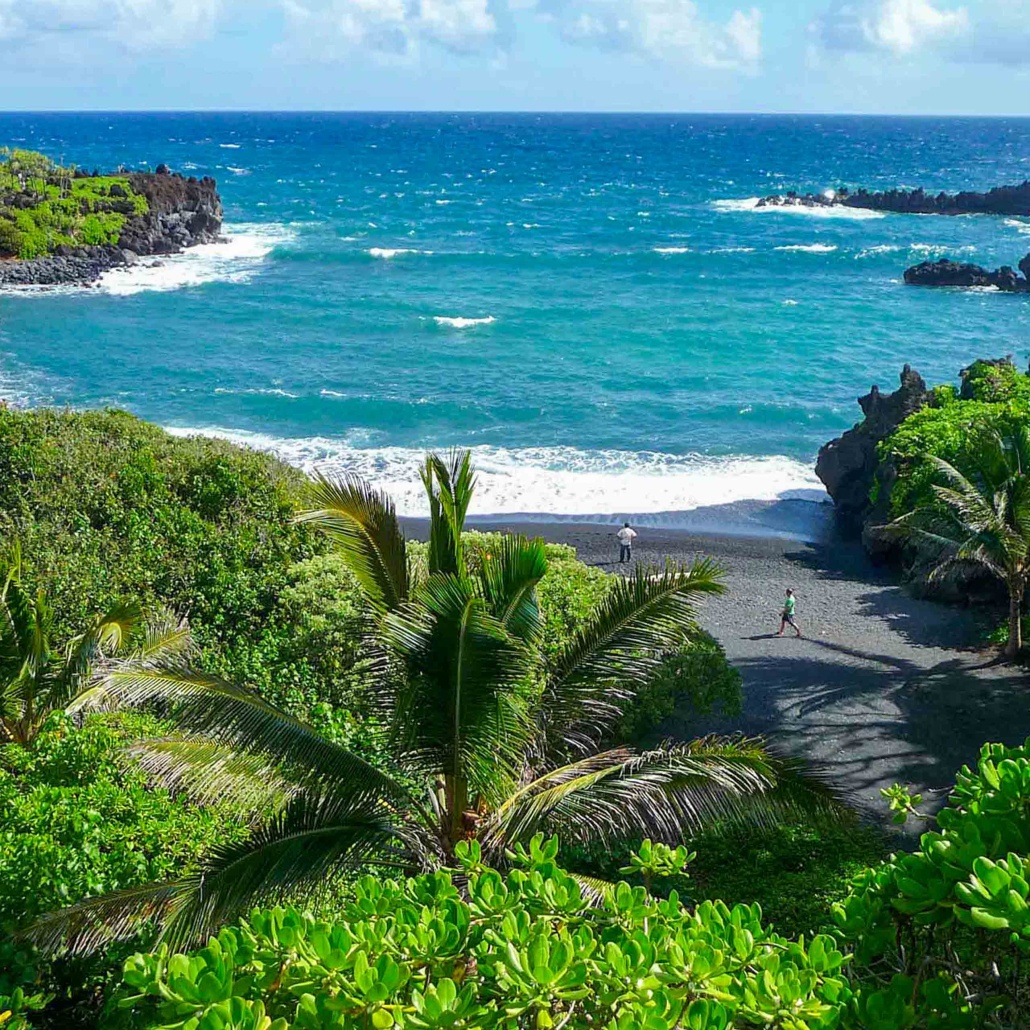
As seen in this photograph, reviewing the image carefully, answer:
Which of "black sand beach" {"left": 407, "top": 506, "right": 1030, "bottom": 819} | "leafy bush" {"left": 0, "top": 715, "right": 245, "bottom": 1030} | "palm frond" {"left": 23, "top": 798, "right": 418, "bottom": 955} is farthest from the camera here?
"black sand beach" {"left": 407, "top": 506, "right": 1030, "bottom": 819}

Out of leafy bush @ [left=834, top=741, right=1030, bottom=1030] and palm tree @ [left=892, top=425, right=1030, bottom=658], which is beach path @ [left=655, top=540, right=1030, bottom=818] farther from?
leafy bush @ [left=834, top=741, right=1030, bottom=1030]

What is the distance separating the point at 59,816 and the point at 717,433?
95.5 feet

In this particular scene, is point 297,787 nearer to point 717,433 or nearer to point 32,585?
point 32,585

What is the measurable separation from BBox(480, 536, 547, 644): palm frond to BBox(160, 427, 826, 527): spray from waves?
795 inches

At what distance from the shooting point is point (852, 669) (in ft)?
57.1

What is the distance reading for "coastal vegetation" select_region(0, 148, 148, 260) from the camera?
58500 mm

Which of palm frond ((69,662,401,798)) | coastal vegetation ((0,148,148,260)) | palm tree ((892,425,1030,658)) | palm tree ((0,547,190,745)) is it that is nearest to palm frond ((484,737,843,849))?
palm frond ((69,662,401,798))

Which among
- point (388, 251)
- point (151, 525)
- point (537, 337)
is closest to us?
point (151, 525)

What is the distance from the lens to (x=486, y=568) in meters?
7.60

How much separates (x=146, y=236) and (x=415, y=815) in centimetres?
6349

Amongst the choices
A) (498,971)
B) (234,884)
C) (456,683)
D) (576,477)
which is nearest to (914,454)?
(576,477)

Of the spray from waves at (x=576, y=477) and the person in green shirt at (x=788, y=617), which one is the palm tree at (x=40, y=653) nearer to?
the person in green shirt at (x=788, y=617)

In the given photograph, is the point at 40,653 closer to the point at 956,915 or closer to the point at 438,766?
the point at 438,766

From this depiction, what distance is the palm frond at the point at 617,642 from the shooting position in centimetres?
801
